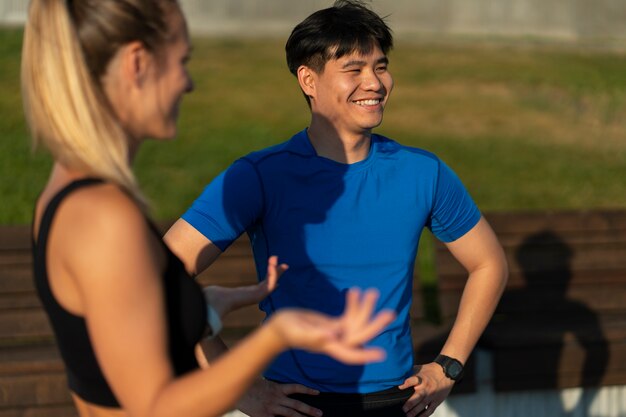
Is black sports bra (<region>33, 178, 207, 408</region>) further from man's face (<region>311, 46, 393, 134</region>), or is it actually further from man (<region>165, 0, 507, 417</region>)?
man's face (<region>311, 46, 393, 134</region>)

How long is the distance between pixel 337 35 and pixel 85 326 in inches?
66.1

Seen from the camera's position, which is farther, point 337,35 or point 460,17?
point 460,17

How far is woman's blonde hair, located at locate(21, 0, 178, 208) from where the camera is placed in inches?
76.5

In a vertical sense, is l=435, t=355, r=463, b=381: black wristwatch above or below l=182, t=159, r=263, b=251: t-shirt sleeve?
below

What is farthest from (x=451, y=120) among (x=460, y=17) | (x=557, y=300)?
(x=557, y=300)

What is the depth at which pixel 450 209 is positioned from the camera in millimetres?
3408

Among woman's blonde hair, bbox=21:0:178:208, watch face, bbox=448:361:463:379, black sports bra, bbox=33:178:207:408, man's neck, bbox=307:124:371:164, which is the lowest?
watch face, bbox=448:361:463:379

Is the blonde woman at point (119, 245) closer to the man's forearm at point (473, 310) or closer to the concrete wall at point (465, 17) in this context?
the man's forearm at point (473, 310)

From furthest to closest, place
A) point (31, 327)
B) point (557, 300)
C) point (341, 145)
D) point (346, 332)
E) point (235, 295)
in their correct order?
point (557, 300), point (31, 327), point (341, 145), point (235, 295), point (346, 332)

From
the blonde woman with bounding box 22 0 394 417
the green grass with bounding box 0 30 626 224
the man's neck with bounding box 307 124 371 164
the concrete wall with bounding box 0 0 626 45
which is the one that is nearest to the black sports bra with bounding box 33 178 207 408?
the blonde woman with bounding box 22 0 394 417

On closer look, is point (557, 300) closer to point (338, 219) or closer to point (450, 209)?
point (450, 209)

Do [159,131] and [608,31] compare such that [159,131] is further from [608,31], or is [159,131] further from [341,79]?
[608,31]

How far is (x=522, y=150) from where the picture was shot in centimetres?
1148

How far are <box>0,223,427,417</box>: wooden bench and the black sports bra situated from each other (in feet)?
9.66
